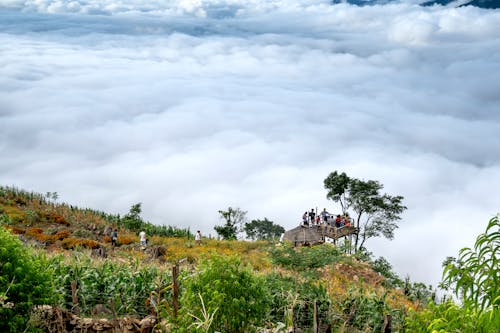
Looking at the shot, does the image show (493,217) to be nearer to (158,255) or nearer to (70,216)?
(158,255)

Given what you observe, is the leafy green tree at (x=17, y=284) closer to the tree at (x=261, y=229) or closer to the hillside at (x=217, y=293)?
the hillside at (x=217, y=293)

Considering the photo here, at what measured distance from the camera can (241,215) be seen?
4941cm

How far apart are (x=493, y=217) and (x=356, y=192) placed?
4174cm

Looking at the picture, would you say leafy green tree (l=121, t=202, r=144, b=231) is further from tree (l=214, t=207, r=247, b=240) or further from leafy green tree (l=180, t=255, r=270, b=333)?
leafy green tree (l=180, t=255, r=270, b=333)

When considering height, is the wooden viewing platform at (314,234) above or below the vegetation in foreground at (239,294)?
below

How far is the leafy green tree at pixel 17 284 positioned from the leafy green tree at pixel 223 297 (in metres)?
2.45

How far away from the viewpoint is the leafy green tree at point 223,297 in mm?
7527

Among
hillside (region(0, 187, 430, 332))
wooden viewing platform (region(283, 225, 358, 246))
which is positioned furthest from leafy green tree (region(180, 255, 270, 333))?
wooden viewing platform (region(283, 225, 358, 246))

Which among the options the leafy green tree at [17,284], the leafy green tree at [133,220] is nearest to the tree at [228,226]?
the leafy green tree at [133,220]

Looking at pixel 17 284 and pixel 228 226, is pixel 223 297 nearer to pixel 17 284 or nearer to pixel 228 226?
pixel 17 284

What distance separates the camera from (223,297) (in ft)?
24.4

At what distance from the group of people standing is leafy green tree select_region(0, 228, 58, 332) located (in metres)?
25.1

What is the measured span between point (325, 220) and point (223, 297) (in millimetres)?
27414

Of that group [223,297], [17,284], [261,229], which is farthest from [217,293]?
[261,229]
